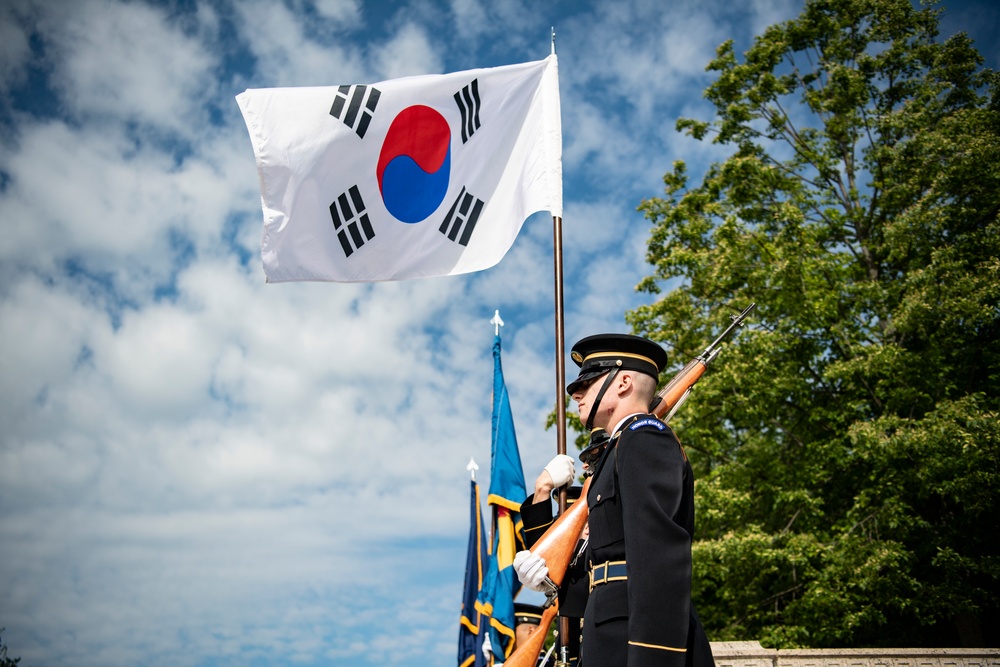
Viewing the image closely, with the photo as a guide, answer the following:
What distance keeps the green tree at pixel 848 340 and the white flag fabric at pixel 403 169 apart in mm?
7618

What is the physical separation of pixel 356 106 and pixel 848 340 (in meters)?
10.2

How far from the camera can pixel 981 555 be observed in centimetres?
1170

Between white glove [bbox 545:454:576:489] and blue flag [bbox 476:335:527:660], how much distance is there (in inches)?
146

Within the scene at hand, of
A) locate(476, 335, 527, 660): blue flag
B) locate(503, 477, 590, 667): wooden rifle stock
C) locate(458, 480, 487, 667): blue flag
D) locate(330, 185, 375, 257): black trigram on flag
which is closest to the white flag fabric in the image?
locate(330, 185, 375, 257): black trigram on flag

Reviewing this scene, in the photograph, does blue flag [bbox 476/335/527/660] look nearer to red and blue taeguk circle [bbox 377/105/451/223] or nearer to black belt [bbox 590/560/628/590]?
red and blue taeguk circle [bbox 377/105/451/223]

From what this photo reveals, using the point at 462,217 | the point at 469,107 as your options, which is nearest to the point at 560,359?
the point at 462,217

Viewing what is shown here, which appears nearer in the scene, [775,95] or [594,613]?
[594,613]

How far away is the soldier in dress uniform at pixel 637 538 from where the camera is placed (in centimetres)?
273

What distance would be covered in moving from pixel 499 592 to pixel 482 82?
16.1ft

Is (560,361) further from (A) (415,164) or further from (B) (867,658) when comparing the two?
(B) (867,658)

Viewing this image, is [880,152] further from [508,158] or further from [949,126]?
[508,158]

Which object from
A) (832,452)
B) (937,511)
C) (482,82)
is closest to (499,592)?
(482,82)

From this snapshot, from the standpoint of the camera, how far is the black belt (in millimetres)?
→ 3078

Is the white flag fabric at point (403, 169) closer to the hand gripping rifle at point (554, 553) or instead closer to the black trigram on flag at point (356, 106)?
the black trigram on flag at point (356, 106)
